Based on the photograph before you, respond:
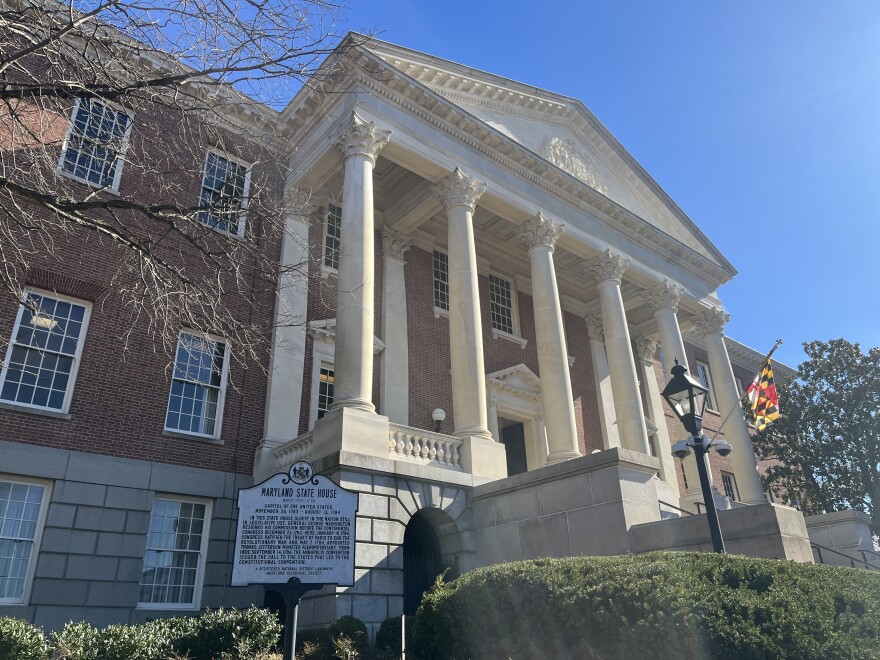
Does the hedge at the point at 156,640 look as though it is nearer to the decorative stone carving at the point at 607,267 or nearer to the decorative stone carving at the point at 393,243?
the decorative stone carving at the point at 393,243

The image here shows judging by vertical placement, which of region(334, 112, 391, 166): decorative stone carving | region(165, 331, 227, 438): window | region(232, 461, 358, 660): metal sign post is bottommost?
region(232, 461, 358, 660): metal sign post

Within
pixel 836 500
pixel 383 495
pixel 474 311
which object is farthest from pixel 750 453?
pixel 383 495

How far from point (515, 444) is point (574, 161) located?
11.1 metres

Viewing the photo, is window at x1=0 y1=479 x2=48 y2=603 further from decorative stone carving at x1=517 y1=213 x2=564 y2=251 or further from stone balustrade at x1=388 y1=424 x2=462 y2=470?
decorative stone carving at x1=517 y1=213 x2=564 y2=251

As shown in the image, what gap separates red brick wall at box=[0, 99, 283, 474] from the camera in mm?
14602

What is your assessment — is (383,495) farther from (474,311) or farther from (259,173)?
(259,173)

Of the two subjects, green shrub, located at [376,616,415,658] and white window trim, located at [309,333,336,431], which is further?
white window trim, located at [309,333,336,431]

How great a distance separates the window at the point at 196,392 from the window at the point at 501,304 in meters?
11.7

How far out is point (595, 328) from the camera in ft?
98.9

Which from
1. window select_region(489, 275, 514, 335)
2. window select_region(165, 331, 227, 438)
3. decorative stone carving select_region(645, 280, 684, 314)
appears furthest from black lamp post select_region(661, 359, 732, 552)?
decorative stone carving select_region(645, 280, 684, 314)

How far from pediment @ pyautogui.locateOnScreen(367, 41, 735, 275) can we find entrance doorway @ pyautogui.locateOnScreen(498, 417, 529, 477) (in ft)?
30.8

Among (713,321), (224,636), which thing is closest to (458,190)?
(224,636)

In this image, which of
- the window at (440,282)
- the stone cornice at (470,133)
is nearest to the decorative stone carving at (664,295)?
the stone cornice at (470,133)

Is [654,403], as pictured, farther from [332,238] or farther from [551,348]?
[332,238]
